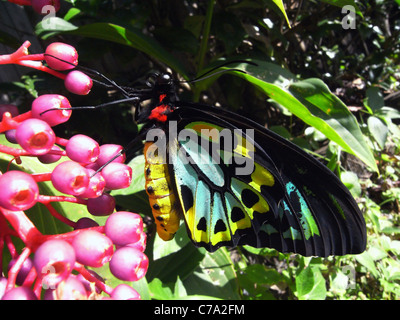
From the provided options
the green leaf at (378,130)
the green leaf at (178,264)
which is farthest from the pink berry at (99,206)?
the green leaf at (378,130)

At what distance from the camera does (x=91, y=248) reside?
0.49 m

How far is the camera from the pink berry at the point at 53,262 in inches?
18.0

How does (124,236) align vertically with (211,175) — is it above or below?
below

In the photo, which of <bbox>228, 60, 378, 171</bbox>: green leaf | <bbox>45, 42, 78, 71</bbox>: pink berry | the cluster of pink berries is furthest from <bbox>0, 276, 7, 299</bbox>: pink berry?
<bbox>228, 60, 378, 171</bbox>: green leaf

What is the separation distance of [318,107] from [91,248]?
829 mm

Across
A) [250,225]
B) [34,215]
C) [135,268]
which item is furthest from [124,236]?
[250,225]

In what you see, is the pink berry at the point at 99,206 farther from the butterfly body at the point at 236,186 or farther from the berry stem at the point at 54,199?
the butterfly body at the point at 236,186

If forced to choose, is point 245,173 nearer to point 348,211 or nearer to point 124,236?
point 348,211

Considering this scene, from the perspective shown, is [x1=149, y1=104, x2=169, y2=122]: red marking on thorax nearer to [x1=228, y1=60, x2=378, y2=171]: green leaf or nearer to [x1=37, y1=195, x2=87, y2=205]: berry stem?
[x1=228, y1=60, x2=378, y2=171]: green leaf

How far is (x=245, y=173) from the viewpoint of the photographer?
1052mm

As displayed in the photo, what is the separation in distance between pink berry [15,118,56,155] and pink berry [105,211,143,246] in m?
0.14

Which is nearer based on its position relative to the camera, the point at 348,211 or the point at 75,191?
the point at 75,191

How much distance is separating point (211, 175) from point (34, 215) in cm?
48
